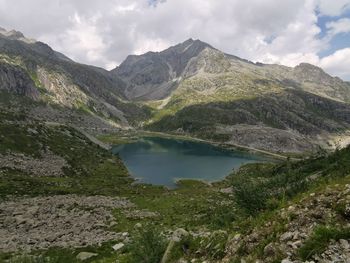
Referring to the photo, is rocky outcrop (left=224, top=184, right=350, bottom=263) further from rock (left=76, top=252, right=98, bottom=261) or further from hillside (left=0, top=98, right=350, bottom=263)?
rock (left=76, top=252, right=98, bottom=261)

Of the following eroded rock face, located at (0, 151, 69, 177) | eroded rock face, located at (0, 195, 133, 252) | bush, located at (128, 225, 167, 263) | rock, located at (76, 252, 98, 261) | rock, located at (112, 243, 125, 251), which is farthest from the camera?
eroded rock face, located at (0, 151, 69, 177)

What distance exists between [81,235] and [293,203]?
33974 millimetres

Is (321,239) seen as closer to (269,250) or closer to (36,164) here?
(269,250)

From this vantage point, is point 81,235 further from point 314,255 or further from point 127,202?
point 314,255

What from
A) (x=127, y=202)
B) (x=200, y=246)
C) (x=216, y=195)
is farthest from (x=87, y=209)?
(x=200, y=246)

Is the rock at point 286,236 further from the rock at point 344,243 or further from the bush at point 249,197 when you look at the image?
the bush at point 249,197

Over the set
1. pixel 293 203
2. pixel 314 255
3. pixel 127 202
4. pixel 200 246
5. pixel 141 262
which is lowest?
pixel 127 202

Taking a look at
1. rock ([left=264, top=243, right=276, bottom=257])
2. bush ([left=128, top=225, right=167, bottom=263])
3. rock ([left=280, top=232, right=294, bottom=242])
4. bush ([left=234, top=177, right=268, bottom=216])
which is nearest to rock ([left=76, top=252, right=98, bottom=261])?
bush ([left=128, top=225, right=167, bottom=263])

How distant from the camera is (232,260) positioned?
518 inches

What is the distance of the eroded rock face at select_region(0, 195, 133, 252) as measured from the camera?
38.6 meters

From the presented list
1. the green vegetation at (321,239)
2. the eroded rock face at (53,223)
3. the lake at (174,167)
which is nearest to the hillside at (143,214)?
the green vegetation at (321,239)

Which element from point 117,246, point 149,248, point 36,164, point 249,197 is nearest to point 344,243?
point 149,248

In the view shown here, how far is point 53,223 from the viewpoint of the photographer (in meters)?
45.9

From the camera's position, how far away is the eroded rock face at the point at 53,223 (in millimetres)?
38594
